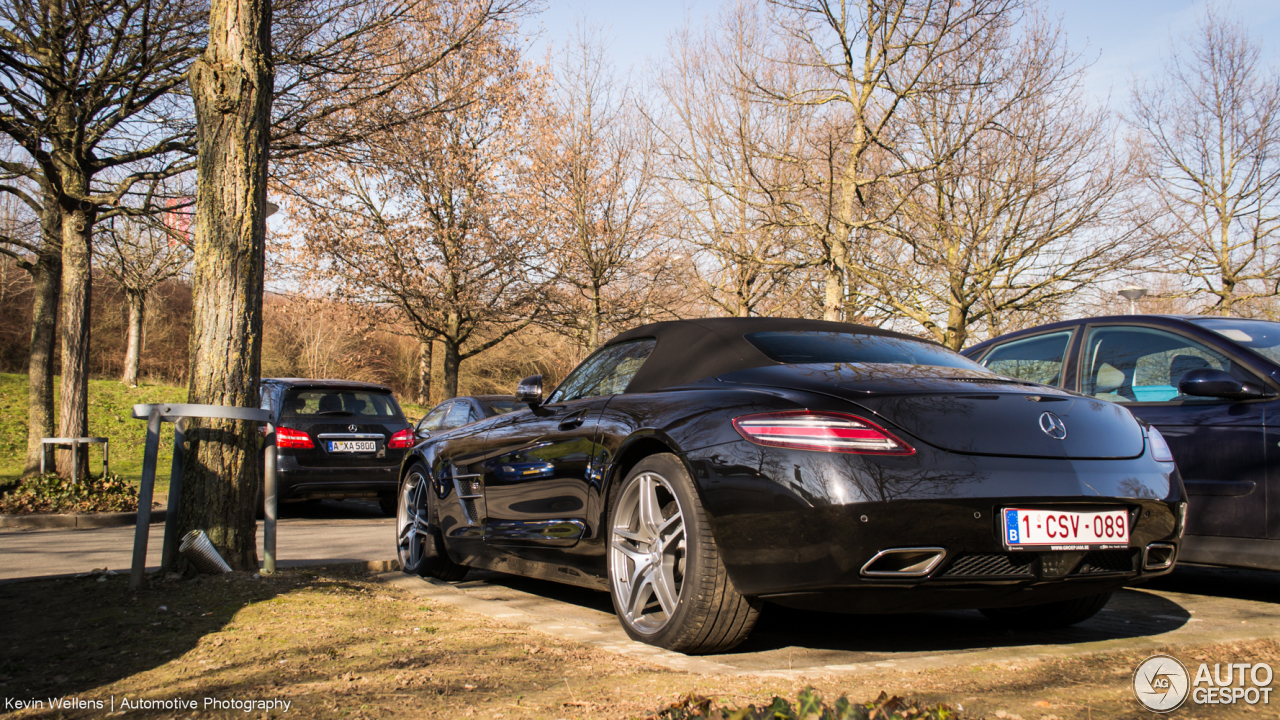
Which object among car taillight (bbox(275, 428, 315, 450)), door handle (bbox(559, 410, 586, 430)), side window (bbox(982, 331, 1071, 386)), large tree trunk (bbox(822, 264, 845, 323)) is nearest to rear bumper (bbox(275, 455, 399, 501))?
car taillight (bbox(275, 428, 315, 450))

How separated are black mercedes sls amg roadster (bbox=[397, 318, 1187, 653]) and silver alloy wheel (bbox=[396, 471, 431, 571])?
1.90 meters

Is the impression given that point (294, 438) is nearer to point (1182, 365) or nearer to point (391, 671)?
point (391, 671)

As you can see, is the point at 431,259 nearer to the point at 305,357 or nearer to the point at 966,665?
the point at 305,357

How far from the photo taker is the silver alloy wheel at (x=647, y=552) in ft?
11.2

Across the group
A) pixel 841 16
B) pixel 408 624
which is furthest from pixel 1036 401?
pixel 841 16

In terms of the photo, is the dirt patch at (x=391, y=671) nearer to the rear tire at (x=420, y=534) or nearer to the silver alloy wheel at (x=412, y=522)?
the rear tire at (x=420, y=534)

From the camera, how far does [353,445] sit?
10492 mm

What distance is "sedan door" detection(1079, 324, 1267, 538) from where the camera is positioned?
4496 millimetres

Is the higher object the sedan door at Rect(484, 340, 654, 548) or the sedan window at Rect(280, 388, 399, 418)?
the sedan window at Rect(280, 388, 399, 418)

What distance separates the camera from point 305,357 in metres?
36.4

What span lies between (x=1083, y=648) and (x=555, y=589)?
2755 millimetres

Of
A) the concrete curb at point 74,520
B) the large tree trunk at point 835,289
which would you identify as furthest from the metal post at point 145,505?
the large tree trunk at point 835,289

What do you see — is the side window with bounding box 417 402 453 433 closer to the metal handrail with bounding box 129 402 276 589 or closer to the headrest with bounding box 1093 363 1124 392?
the metal handrail with bounding box 129 402 276 589

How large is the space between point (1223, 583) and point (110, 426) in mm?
20742
